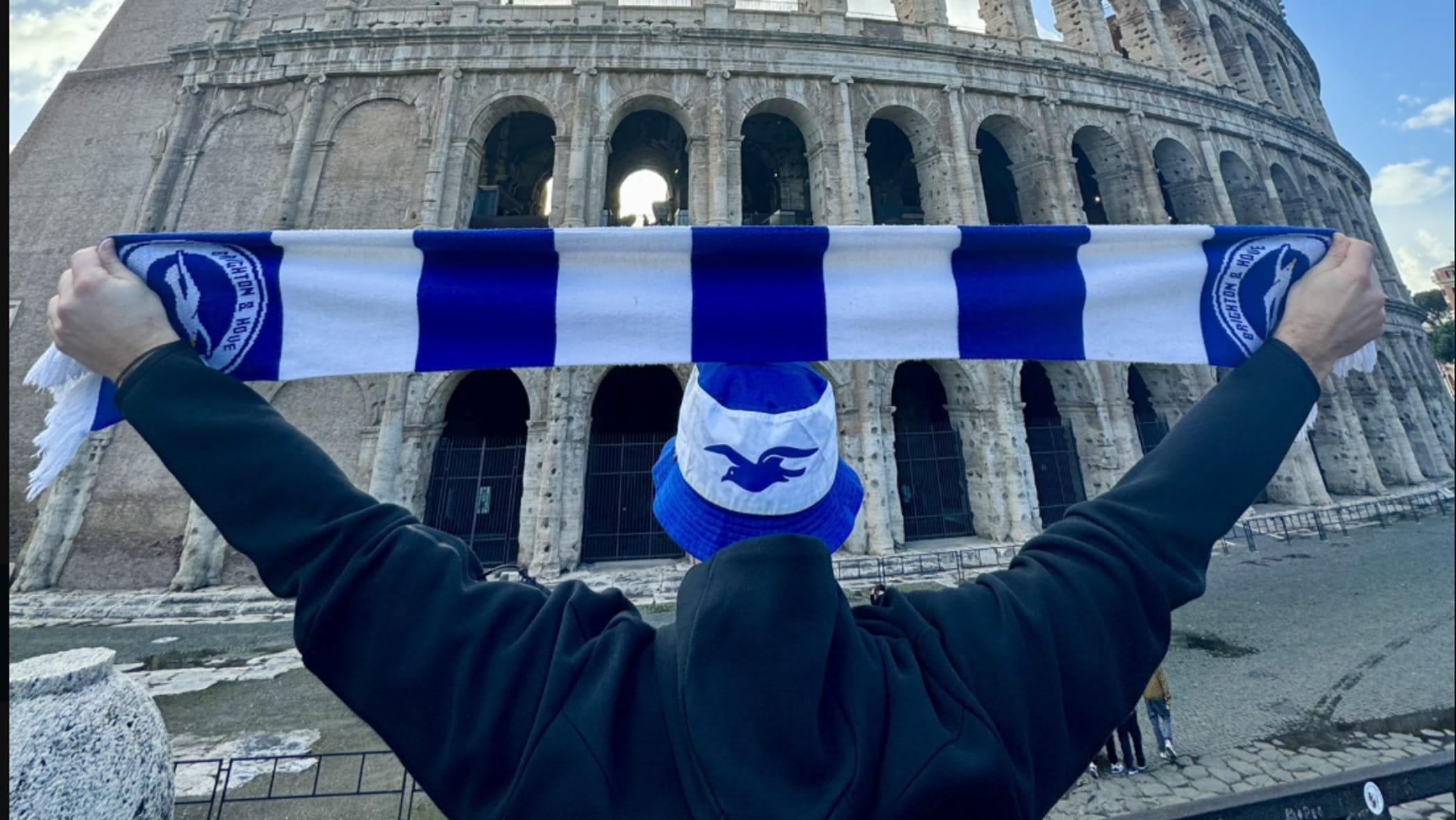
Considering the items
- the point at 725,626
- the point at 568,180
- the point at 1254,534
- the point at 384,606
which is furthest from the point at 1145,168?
the point at 384,606

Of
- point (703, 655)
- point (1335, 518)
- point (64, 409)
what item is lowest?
point (703, 655)

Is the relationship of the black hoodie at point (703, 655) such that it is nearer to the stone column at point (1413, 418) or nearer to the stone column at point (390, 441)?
the stone column at point (390, 441)

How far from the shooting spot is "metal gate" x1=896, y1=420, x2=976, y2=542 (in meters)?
13.4

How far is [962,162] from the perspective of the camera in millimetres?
13484

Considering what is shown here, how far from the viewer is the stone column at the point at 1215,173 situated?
50.6 ft

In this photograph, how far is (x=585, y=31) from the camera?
12.8 m

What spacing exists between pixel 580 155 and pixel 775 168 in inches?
246

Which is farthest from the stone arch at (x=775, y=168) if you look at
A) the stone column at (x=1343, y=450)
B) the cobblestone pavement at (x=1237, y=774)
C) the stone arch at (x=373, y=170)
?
the stone column at (x=1343, y=450)

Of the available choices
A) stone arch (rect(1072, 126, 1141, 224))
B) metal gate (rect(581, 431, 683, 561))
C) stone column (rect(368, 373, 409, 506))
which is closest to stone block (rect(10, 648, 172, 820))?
stone column (rect(368, 373, 409, 506))

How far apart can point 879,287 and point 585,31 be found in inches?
558

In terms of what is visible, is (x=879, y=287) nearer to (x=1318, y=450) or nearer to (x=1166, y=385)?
(x=1166, y=385)

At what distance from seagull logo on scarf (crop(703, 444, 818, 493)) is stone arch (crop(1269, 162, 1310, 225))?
2463 cm

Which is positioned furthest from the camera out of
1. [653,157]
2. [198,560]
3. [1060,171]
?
[653,157]

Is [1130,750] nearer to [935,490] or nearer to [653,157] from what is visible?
[935,490]
